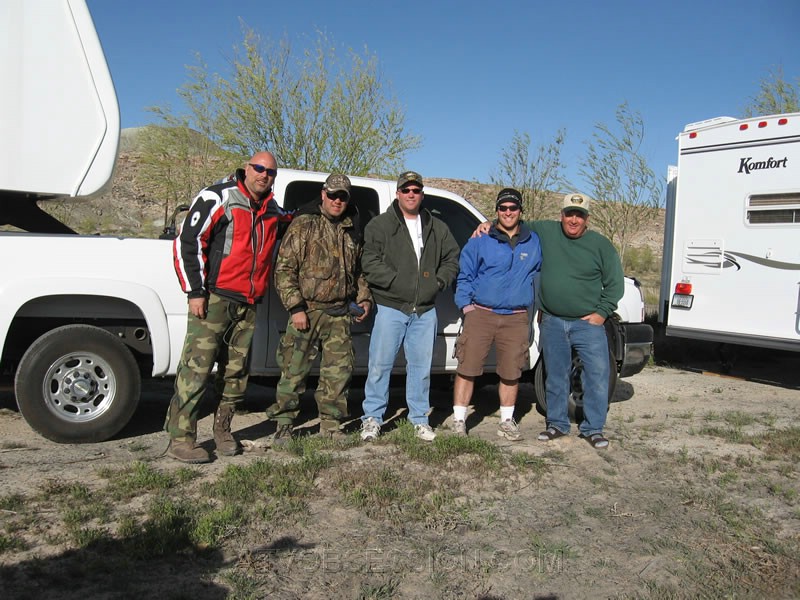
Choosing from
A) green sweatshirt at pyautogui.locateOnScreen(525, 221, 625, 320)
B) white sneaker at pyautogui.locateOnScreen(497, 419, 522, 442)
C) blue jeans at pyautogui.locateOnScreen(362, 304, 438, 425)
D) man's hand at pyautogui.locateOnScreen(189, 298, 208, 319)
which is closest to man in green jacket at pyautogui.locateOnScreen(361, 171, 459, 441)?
blue jeans at pyautogui.locateOnScreen(362, 304, 438, 425)

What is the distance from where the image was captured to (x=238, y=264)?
473cm

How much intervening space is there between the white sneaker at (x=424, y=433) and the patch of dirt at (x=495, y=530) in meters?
0.30

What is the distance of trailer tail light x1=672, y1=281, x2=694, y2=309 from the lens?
365 inches

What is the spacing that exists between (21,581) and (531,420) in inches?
185

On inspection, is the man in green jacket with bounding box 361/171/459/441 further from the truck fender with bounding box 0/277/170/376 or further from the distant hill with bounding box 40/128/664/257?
the distant hill with bounding box 40/128/664/257

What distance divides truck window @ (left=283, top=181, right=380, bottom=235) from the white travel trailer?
504 cm

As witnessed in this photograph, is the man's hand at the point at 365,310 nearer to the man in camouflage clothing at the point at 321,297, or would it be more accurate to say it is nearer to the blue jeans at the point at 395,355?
the man in camouflage clothing at the point at 321,297

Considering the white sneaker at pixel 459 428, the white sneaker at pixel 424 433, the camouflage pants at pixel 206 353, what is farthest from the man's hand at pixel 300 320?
the white sneaker at pixel 459 428

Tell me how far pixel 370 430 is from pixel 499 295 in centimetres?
140

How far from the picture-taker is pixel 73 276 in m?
4.94

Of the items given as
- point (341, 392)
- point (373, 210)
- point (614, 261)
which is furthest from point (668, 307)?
point (341, 392)

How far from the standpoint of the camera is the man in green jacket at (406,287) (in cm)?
532

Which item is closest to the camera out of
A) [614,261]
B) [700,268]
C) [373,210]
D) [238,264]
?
[238,264]

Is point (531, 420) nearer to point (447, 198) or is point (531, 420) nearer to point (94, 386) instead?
point (447, 198)
